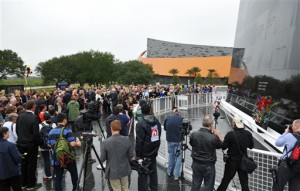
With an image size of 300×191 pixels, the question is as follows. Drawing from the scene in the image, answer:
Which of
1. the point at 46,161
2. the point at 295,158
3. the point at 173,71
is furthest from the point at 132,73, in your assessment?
the point at 295,158

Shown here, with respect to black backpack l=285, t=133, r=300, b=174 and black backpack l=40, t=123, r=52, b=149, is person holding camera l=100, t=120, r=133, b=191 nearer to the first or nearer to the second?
black backpack l=40, t=123, r=52, b=149

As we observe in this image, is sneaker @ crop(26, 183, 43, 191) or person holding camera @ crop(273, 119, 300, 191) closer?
person holding camera @ crop(273, 119, 300, 191)

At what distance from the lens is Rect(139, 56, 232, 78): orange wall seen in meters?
74.4

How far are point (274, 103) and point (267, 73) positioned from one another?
1.41 meters

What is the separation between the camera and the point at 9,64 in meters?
61.0

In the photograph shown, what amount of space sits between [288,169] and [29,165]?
5243 mm

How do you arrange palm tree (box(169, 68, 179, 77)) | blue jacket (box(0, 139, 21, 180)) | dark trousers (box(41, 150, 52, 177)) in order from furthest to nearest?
palm tree (box(169, 68, 179, 77)) → dark trousers (box(41, 150, 52, 177)) → blue jacket (box(0, 139, 21, 180))

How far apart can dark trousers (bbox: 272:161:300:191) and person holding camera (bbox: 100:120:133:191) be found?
242cm

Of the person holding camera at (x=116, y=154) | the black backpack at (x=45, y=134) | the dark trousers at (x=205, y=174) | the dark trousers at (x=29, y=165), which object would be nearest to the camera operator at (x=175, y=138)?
the dark trousers at (x=205, y=174)

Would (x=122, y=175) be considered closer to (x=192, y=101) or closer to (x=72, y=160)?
(x=72, y=160)

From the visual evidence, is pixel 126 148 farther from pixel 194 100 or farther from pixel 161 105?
pixel 194 100

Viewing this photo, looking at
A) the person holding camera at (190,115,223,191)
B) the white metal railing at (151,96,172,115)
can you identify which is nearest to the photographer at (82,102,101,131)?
the person holding camera at (190,115,223,191)

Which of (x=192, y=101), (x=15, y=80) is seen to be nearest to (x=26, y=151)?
(x=192, y=101)

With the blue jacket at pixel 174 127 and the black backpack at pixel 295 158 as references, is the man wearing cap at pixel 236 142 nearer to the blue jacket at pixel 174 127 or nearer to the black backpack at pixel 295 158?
the black backpack at pixel 295 158
